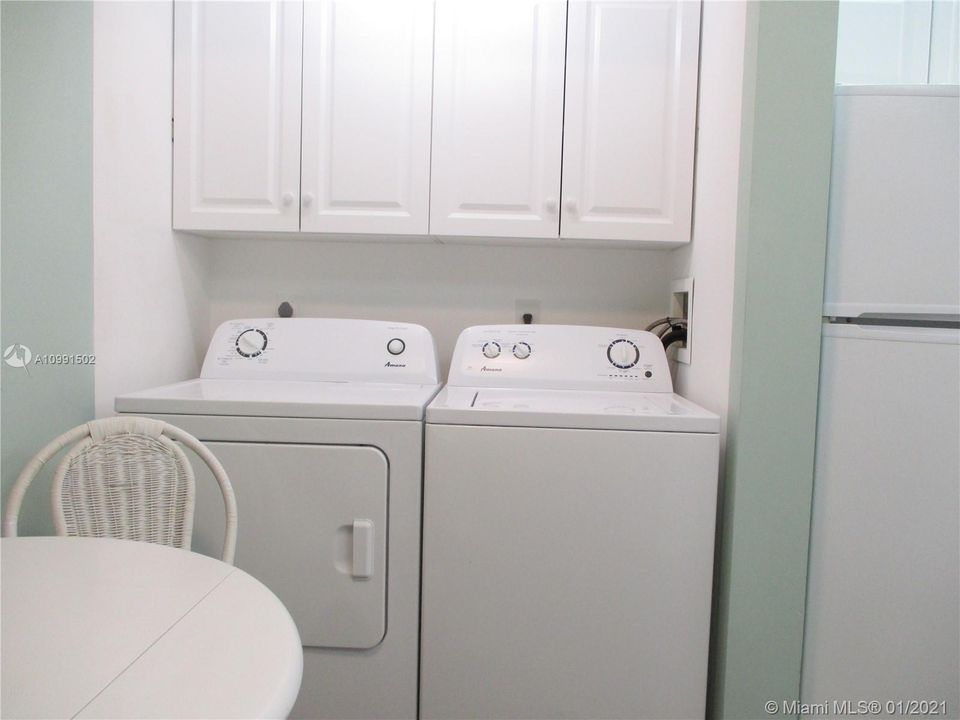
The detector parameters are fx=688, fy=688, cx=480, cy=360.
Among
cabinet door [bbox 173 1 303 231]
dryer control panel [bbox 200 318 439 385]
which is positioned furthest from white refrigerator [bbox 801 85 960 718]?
cabinet door [bbox 173 1 303 231]

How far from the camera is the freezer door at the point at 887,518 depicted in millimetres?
1469

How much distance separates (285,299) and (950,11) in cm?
215

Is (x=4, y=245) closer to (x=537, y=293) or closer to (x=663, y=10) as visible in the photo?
(x=537, y=293)

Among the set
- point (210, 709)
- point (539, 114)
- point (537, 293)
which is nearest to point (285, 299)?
point (537, 293)

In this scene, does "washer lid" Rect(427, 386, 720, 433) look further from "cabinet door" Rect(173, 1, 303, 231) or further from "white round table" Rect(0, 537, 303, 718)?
"cabinet door" Rect(173, 1, 303, 231)

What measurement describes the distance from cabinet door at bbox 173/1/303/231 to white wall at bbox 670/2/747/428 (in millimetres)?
1190

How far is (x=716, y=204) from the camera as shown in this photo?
1796mm

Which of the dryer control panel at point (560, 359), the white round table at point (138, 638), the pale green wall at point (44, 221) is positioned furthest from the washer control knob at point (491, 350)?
the white round table at point (138, 638)

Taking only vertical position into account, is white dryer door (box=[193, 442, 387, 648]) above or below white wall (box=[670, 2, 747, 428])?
below

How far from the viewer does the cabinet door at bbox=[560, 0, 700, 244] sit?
201 cm

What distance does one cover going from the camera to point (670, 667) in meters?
1.58

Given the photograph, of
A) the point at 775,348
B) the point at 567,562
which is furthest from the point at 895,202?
the point at 567,562

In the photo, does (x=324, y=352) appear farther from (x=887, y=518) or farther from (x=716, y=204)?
(x=887, y=518)

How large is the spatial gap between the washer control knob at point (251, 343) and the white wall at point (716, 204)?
1297 millimetres
